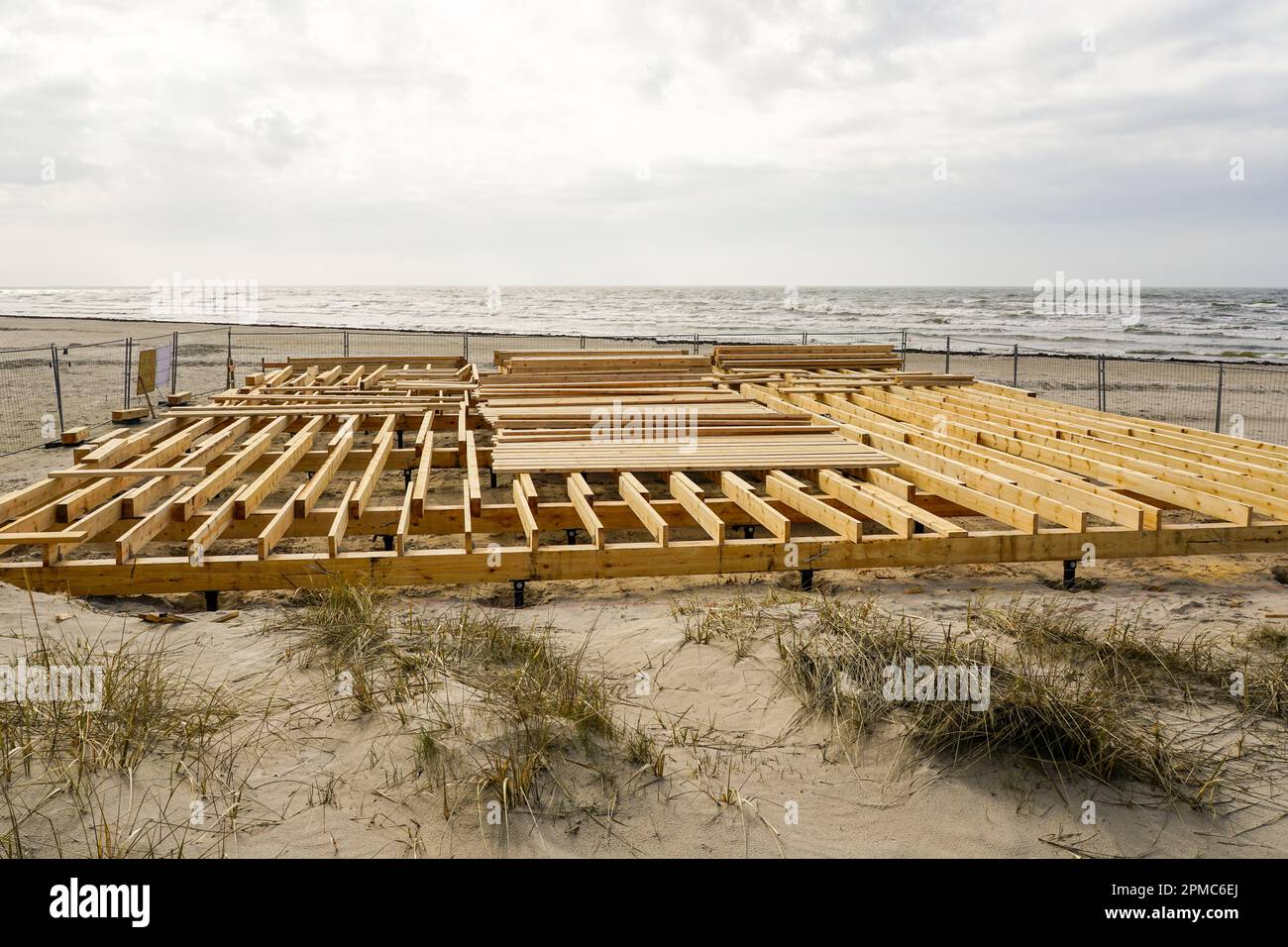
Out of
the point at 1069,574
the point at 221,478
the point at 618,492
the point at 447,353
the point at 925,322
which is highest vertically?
the point at 925,322

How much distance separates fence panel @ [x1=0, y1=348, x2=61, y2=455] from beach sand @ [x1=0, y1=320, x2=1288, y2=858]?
9.59m

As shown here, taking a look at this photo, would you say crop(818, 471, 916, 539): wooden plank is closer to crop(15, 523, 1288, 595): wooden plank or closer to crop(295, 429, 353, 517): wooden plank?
crop(15, 523, 1288, 595): wooden plank

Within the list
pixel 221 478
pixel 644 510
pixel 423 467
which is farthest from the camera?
pixel 423 467

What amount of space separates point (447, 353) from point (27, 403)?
1323cm

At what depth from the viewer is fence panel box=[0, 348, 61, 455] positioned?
12852 millimetres

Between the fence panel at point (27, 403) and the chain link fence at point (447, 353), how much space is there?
0.08ft

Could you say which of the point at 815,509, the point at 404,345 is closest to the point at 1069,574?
the point at 815,509

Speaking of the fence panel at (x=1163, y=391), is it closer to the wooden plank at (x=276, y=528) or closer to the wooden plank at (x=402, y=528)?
the wooden plank at (x=402, y=528)

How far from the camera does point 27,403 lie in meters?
17.0

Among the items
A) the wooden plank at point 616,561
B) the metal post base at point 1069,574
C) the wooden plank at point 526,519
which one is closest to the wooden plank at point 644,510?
the wooden plank at point 616,561

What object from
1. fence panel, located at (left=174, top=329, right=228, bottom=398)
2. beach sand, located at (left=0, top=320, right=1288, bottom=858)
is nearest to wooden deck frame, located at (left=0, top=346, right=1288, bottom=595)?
beach sand, located at (left=0, top=320, right=1288, bottom=858)

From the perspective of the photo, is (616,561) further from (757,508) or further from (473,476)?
(473,476)
